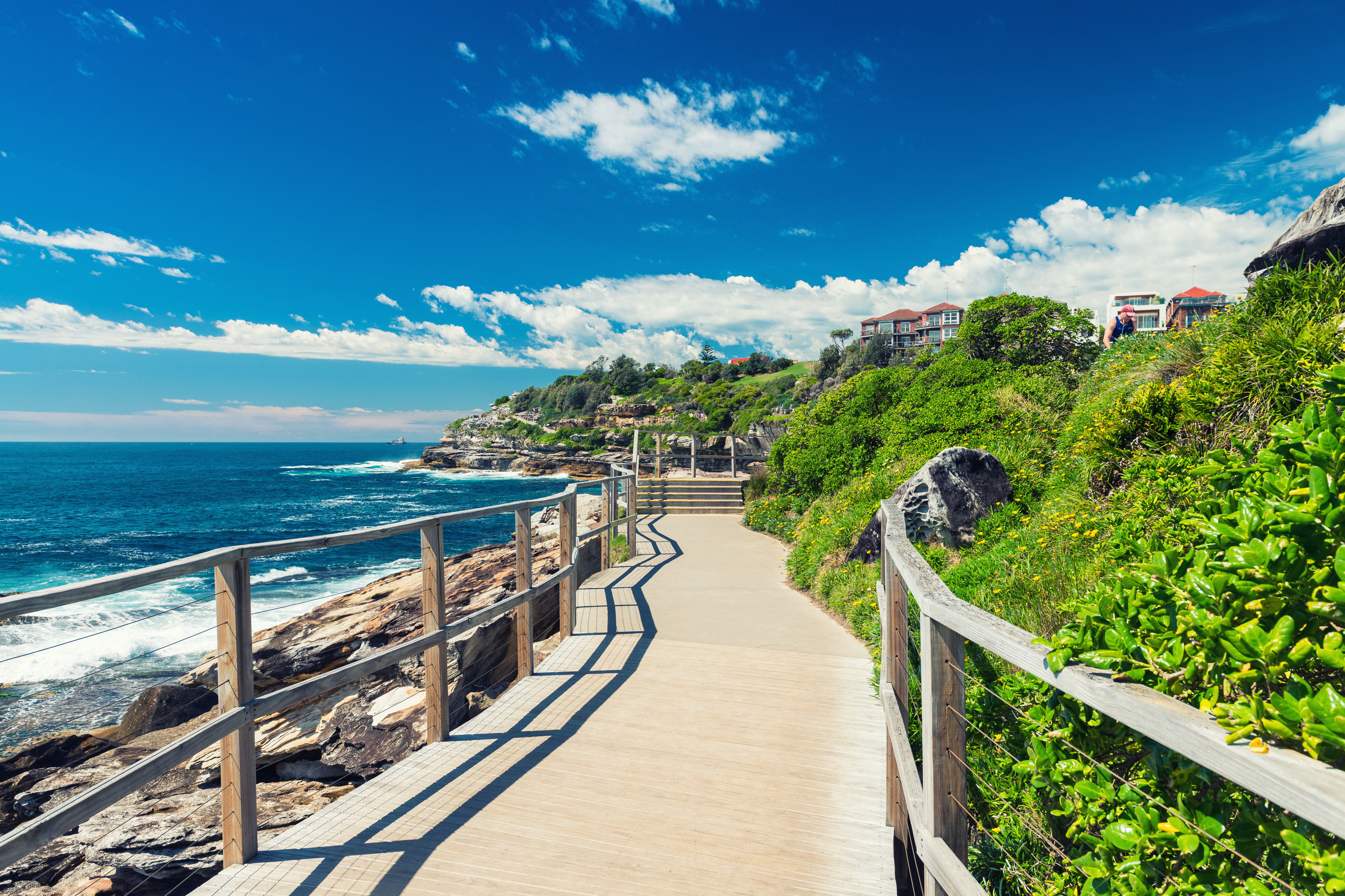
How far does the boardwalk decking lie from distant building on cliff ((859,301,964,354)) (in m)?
82.7

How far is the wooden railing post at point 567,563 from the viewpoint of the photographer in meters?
6.33

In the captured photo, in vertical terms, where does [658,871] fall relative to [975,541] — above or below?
below

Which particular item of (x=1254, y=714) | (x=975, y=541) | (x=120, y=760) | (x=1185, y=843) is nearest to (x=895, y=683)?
(x=1185, y=843)

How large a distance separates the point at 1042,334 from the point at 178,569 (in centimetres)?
1931

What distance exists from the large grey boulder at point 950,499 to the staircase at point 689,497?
31.1ft

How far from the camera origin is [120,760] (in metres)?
7.59

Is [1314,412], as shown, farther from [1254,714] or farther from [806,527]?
[806,527]

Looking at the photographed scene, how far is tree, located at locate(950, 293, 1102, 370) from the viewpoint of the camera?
17094 mm

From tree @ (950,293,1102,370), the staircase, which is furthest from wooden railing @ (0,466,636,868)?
tree @ (950,293,1102,370)

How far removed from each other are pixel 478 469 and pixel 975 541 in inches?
3266

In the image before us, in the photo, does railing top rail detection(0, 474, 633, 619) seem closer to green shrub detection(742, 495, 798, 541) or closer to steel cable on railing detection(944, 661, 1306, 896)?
steel cable on railing detection(944, 661, 1306, 896)

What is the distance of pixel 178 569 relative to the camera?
102 inches

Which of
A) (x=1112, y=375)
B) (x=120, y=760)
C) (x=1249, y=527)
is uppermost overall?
(x=1112, y=375)

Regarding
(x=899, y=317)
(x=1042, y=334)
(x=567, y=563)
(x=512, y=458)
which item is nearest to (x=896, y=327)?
(x=899, y=317)
